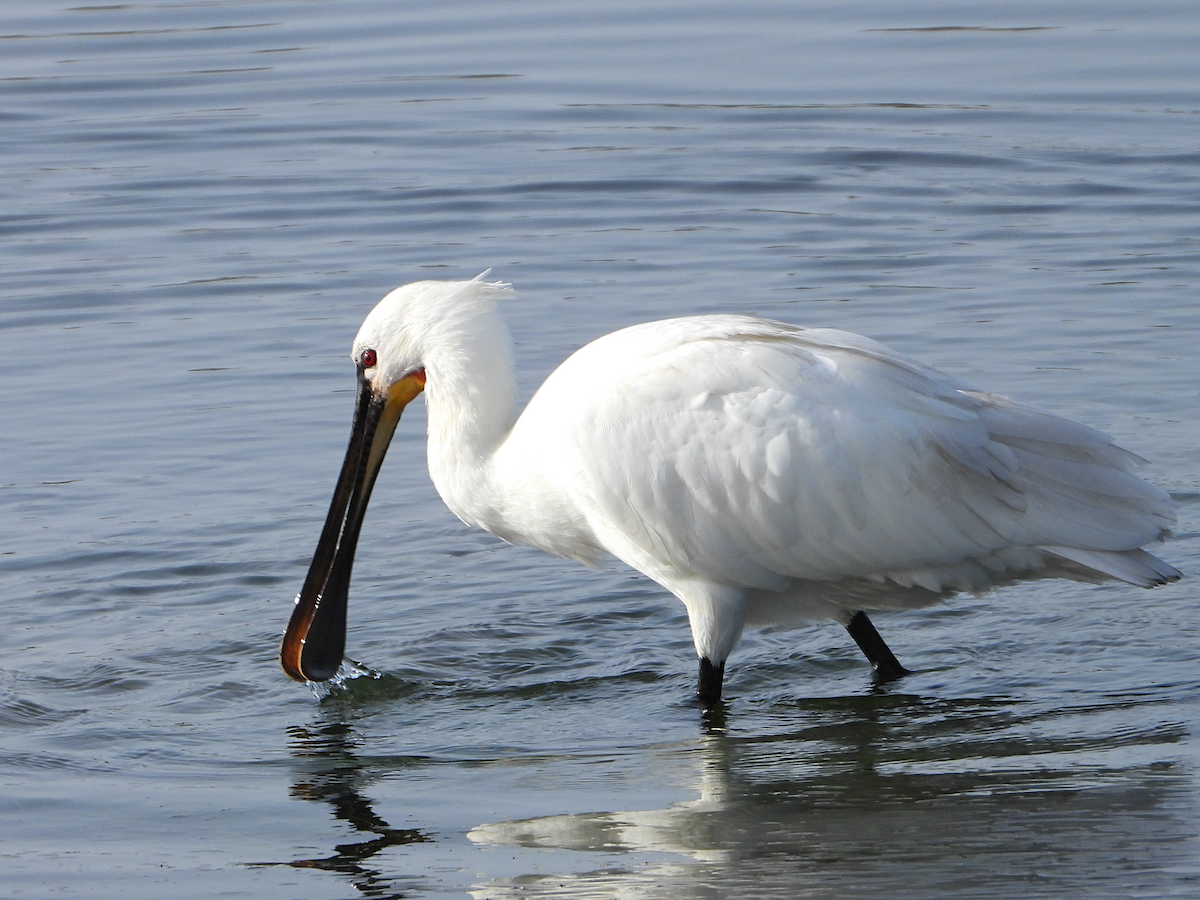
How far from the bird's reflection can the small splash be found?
0.91 ft

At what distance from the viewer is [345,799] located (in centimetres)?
637

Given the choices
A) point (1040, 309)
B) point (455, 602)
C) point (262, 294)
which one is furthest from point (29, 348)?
point (1040, 309)

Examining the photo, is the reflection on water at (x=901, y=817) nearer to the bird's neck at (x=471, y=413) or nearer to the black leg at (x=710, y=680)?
the black leg at (x=710, y=680)

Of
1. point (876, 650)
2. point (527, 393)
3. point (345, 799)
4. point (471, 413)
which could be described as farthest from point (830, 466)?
point (527, 393)

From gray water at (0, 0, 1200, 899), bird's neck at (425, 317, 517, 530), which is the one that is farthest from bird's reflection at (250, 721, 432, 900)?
bird's neck at (425, 317, 517, 530)

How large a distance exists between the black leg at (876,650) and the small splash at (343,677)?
6.33 ft

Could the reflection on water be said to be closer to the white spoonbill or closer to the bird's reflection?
the bird's reflection

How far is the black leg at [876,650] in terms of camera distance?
7.66 m

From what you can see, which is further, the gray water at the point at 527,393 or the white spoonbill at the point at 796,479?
the white spoonbill at the point at 796,479

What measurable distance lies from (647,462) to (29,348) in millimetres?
6627

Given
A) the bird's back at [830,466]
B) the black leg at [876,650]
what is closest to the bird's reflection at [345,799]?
the bird's back at [830,466]

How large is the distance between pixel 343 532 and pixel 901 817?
119 inches

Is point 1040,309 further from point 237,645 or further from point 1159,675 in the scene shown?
point 237,645

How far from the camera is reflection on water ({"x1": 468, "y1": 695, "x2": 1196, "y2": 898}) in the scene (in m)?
5.40
